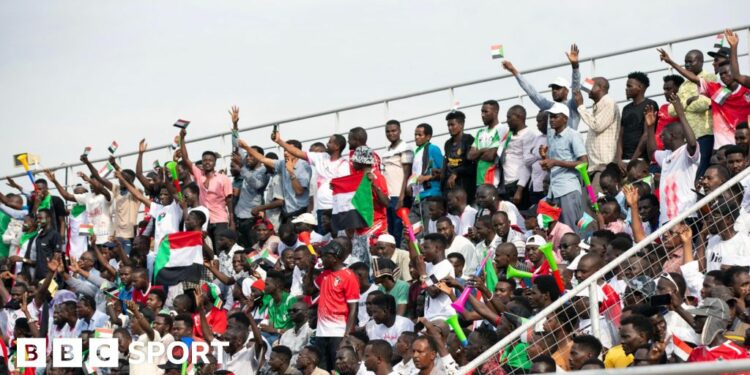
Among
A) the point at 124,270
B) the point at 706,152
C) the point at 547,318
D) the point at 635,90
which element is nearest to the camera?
the point at 547,318

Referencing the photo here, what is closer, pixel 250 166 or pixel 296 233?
pixel 296 233

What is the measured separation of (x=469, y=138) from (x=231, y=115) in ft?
11.0

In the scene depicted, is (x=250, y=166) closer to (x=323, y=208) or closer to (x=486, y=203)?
(x=323, y=208)

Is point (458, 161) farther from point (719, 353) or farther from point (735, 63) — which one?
point (719, 353)

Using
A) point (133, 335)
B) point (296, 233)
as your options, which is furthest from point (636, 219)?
point (133, 335)

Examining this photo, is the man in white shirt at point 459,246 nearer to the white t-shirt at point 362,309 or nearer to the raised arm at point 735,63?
the white t-shirt at point 362,309

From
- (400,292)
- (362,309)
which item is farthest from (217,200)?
(400,292)

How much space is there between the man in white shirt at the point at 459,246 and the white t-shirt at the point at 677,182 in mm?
1920

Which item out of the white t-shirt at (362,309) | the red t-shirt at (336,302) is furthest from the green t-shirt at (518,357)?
the white t-shirt at (362,309)

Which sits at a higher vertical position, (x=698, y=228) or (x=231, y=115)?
(x=231, y=115)

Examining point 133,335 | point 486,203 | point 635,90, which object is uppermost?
point 635,90

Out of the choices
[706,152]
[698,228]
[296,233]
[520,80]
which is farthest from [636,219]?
[296,233]

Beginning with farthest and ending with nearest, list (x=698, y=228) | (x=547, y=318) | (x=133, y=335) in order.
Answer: (x=133, y=335) < (x=698, y=228) < (x=547, y=318)

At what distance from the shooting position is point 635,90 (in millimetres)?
14805
